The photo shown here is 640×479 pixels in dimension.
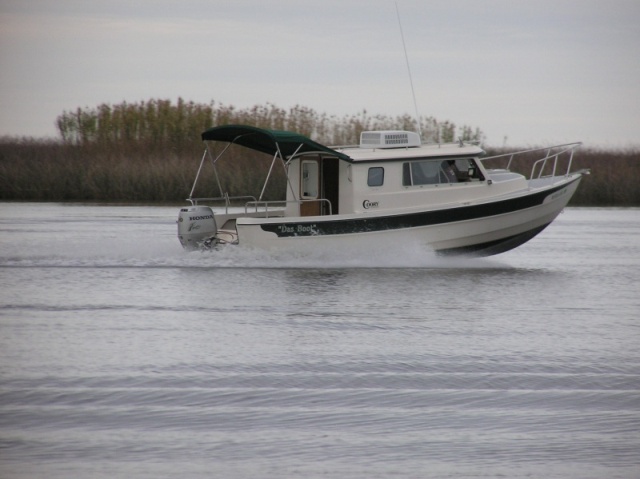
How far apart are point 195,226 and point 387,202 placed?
3265mm

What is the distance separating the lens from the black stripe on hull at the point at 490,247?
1761 cm

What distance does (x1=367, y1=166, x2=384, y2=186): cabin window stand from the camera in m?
17.2

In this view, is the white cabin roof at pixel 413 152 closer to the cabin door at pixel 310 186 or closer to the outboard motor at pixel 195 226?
the cabin door at pixel 310 186

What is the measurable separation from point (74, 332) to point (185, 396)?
3227mm

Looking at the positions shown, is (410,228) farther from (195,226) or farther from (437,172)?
(195,226)

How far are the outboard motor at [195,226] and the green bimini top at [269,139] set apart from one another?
52.9 inches

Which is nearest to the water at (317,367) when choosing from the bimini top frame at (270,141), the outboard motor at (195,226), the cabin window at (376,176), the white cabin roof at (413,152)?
the outboard motor at (195,226)

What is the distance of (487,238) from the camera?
17.6m

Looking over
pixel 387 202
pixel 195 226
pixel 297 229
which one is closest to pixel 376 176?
pixel 387 202

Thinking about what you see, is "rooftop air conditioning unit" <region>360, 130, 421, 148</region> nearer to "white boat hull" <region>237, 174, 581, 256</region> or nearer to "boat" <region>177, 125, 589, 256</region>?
"boat" <region>177, 125, 589, 256</region>

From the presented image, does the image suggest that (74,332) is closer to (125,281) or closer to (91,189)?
(125,281)

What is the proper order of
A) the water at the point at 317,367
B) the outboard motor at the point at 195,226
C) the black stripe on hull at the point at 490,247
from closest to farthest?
1. the water at the point at 317,367
2. the outboard motor at the point at 195,226
3. the black stripe on hull at the point at 490,247

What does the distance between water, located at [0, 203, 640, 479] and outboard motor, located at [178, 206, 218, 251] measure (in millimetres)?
354

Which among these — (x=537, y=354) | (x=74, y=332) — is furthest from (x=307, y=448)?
(x=74, y=332)
